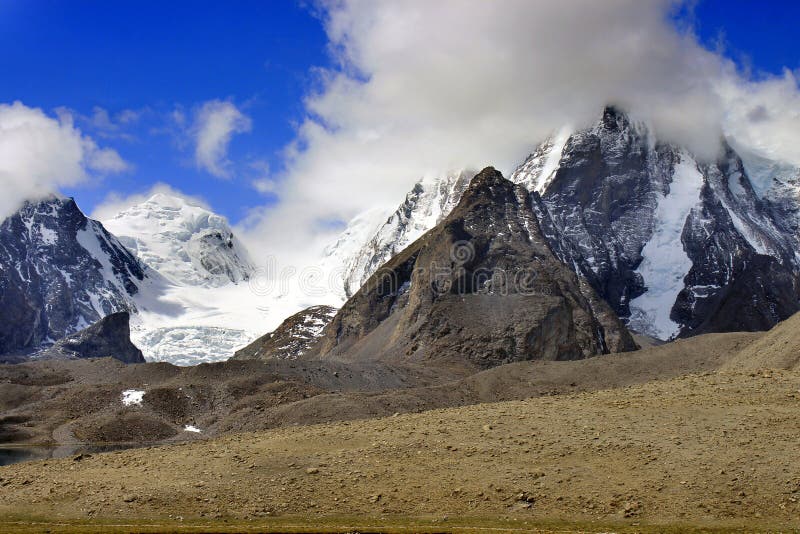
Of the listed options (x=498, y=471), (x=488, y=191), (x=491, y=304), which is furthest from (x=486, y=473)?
(x=488, y=191)

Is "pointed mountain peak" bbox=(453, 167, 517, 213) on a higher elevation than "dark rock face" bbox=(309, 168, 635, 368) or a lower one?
higher

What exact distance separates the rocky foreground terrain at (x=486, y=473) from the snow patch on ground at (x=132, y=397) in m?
56.2

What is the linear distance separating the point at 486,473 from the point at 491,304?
105576mm

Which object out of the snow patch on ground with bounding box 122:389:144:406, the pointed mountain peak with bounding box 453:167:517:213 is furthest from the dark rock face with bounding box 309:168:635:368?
the snow patch on ground with bounding box 122:389:144:406

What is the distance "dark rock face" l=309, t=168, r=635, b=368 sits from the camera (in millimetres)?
148625

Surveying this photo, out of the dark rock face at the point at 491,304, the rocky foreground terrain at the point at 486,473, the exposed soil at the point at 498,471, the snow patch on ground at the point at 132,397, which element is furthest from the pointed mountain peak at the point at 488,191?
the exposed soil at the point at 498,471

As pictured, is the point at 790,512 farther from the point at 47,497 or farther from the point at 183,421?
the point at 183,421

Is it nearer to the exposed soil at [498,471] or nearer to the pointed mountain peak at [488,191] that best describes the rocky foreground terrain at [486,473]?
the exposed soil at [498,471]

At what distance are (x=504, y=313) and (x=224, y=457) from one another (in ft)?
327

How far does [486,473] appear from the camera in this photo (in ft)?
169

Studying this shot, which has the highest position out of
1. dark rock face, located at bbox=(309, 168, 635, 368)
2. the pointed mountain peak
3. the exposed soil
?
the pointed mountain peak

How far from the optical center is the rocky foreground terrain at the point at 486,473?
46.3 m

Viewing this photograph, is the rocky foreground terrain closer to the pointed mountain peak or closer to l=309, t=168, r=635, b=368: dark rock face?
l=309, t=168, r=635, b=368: dark rock face

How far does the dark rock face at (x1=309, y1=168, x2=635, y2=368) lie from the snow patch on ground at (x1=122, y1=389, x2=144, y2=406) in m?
42.9
